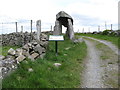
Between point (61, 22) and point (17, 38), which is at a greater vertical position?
point (61, 22)

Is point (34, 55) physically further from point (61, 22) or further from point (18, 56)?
point (61, 22)

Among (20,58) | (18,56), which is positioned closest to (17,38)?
(18,56)

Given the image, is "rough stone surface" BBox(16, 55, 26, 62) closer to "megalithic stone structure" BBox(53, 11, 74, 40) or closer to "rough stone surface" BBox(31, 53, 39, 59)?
"rough stone surface" BBox(31, 53, 39, 59)

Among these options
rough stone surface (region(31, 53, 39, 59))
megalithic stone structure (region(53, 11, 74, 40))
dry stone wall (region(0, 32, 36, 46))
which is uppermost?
megalithic stone structure (region(53, 11, 74, 40))

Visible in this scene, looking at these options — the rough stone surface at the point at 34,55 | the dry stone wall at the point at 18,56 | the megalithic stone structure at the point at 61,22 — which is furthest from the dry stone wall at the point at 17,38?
the rough stone surface at the point at 34,55

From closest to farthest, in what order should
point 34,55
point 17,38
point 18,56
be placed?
point 18,56 < point 34,55 < point 17,38

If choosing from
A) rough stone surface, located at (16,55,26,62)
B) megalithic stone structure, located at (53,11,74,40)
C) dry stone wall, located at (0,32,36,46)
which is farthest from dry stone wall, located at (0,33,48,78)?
megalithic stone structure, located at (53,11,74,40)

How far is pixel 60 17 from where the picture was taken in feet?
57.1

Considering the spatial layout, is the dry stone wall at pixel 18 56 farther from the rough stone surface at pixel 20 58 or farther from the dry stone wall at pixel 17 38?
the dry stone wall at pixel 17 38

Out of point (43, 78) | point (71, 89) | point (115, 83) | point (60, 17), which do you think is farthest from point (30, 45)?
point (60, 17)

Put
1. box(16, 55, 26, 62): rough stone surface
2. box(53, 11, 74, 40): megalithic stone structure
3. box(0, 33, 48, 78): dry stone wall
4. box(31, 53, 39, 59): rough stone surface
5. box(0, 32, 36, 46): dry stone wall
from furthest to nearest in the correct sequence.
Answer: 1. box(53, 11, 74, 40): megalithic stone structure
2. box(0, 32, 36, 46): dry stone wall
3. box(31, 53, 39, 59): rough stone surface
4. box(16, 55, 26, 62): rough stone surface
5. box(0, 33, 48, 78): dry stone wall

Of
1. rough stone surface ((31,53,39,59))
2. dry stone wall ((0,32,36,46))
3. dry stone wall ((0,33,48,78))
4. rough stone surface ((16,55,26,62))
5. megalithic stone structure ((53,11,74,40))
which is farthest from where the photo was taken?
megalithic stone structure ((53,11,74,40))

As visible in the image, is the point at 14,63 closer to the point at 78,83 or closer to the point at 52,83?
the point at 52,83

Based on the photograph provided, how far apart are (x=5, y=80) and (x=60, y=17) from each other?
13.8 m
